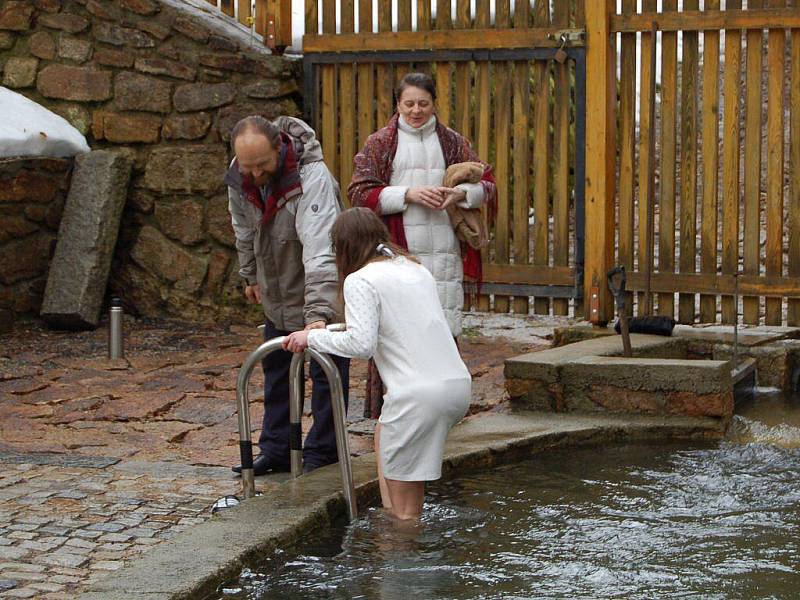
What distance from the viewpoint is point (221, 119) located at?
934 cm

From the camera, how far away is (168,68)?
9383 mm

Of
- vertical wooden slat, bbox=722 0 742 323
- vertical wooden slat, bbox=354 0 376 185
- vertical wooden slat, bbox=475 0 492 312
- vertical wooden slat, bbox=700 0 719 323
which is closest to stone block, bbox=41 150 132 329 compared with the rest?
vertical wooden slat, bbox=354 0 376 185

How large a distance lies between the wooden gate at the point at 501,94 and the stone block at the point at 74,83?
1592 millimetres

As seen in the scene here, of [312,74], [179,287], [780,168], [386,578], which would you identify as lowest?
[386,578]

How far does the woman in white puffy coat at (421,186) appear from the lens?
5949 mm

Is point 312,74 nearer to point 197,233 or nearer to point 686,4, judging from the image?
point 197,233

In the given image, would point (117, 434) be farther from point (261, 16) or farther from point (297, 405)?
point (261, 16)

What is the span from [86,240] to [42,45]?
152 cm

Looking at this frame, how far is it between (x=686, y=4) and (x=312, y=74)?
2.66m

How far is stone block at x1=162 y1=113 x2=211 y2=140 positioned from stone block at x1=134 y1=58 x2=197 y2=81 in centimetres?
27

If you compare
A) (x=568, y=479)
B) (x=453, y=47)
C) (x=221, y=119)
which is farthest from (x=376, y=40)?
(x=568, y=479)

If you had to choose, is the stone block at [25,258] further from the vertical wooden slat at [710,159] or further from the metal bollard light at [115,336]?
the vertical wooden slat at [710,159]

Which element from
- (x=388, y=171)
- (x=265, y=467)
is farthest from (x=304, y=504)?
(x=388, y=171)

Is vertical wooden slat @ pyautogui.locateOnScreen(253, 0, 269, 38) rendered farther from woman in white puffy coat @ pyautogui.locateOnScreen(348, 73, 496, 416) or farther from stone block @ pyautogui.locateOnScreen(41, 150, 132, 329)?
woman in white puffy coat @ pyautogui.locateOnScreen(348, 73, 496, 416)
